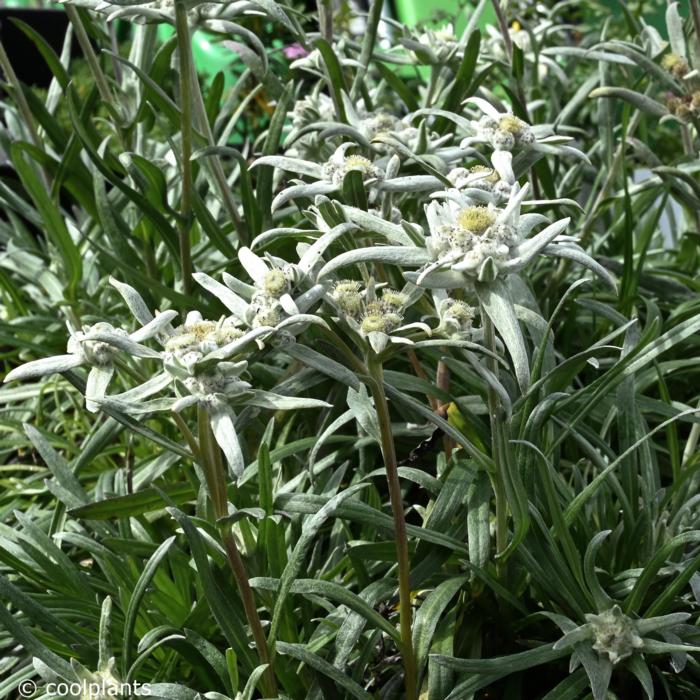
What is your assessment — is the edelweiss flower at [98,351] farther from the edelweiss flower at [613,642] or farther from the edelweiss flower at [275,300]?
the edelweiss flower at [613,642]

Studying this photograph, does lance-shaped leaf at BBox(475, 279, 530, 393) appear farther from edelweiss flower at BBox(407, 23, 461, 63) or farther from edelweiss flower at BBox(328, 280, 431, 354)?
edelweiss flower at BBox(407, 23, 461, 63)

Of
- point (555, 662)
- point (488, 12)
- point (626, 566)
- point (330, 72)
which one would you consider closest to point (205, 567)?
point (555, 662)

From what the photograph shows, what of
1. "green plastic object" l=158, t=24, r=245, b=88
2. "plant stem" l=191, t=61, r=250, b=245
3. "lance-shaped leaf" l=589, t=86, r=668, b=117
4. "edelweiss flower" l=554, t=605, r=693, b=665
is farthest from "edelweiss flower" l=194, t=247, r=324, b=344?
"green plastic object" l=158, t=24, r=245, b=88

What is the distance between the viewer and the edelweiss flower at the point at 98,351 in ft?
3.64

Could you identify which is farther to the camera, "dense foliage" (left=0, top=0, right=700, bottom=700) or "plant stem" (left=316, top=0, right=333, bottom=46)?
"plant stem" (left=316, top=0, right=333, bottom=46)

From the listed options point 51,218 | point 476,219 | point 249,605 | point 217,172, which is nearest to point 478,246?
point 476,219

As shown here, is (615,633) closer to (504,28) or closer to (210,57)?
(504,28)

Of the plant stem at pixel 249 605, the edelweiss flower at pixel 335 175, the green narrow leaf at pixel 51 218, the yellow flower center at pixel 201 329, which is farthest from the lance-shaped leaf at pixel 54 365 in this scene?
the green narrow leaf at pixel 51 218

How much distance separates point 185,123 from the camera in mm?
1576

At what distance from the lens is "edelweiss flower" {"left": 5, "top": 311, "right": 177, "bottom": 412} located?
3.64ft

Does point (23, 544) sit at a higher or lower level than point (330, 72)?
lower

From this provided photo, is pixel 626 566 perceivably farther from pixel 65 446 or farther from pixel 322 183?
pixel 65 446

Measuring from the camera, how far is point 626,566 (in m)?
1.45

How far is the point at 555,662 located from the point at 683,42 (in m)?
1.22
